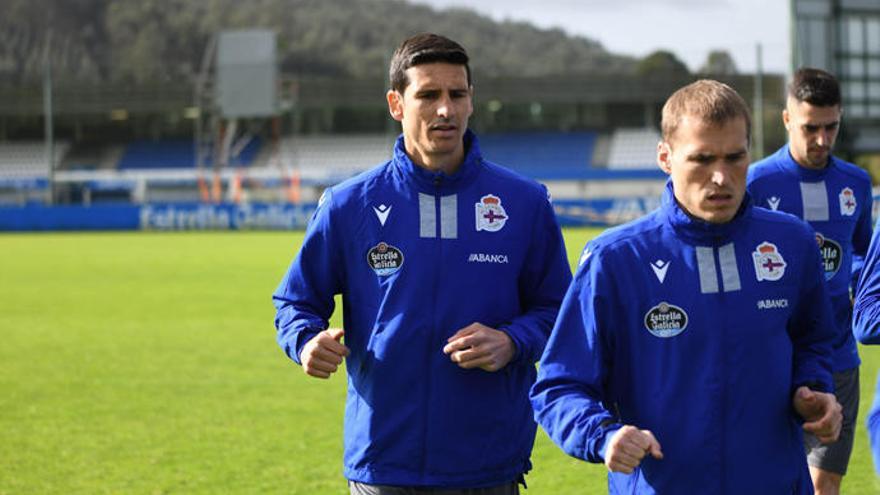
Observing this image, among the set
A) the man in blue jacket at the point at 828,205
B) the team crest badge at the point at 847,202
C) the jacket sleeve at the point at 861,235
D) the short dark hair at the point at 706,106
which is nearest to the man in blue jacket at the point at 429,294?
the short dark hair at the point at 706,106

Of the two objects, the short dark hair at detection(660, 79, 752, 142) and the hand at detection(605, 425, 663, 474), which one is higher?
the short dark hair at detection(660, 79, 752, 142)

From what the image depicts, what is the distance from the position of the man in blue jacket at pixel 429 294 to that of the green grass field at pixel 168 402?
281cm

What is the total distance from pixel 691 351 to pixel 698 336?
0.05m

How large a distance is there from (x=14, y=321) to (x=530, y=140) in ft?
166

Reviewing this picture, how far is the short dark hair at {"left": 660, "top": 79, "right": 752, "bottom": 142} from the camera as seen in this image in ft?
10.4

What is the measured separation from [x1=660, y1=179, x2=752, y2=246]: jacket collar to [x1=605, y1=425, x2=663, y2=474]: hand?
24.4 inches

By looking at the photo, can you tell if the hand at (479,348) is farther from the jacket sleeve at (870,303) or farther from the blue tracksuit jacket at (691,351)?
the jacket sleeve at (870,303)

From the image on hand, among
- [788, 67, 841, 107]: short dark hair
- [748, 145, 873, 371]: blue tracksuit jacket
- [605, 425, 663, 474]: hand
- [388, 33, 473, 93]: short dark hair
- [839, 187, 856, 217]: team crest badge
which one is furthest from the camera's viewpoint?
[839, 187, 856, 217]: team crest badge

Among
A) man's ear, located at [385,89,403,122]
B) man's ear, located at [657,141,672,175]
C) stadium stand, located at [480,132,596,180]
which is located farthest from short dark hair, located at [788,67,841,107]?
stadium stand, located at [480,132,596,180]

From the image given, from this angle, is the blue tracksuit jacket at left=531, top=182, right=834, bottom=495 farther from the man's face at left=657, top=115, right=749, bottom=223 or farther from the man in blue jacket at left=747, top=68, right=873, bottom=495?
the man in blue jacket at left=747, top=68, right=873, bottom=495

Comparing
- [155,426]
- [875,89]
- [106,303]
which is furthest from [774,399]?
[875,89]

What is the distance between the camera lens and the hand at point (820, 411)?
3.22m

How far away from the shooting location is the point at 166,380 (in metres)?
11.7

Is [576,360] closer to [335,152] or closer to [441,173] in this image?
[441,173]
